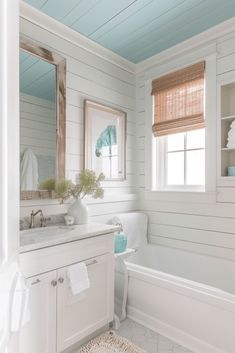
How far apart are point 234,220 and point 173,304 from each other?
0.91m

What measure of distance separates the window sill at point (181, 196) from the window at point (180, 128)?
0.11 metres

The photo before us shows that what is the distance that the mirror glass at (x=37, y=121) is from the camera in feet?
6.18

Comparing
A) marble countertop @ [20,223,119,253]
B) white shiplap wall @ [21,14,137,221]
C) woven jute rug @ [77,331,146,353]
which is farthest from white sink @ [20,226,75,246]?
woven jute rug @ [77,331,146,353]

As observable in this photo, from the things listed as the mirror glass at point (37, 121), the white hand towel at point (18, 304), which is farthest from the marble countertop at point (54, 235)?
the white hand towel at point (18, 304)

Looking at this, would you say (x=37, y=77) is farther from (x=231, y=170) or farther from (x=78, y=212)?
(x=231, y=170)

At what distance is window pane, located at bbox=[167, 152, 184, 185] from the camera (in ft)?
8.54

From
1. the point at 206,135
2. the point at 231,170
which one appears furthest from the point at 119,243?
the point at 206,135

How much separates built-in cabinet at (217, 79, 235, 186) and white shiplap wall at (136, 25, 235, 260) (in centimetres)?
6

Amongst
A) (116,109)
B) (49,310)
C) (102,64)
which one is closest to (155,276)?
(49,310)

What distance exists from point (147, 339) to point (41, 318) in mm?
833

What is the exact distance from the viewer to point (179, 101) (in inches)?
96.6

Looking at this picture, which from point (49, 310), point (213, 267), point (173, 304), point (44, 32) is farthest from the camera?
point (213, 267)

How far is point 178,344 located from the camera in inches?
65.9

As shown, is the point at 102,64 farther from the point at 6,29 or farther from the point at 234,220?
the point at 6,29
